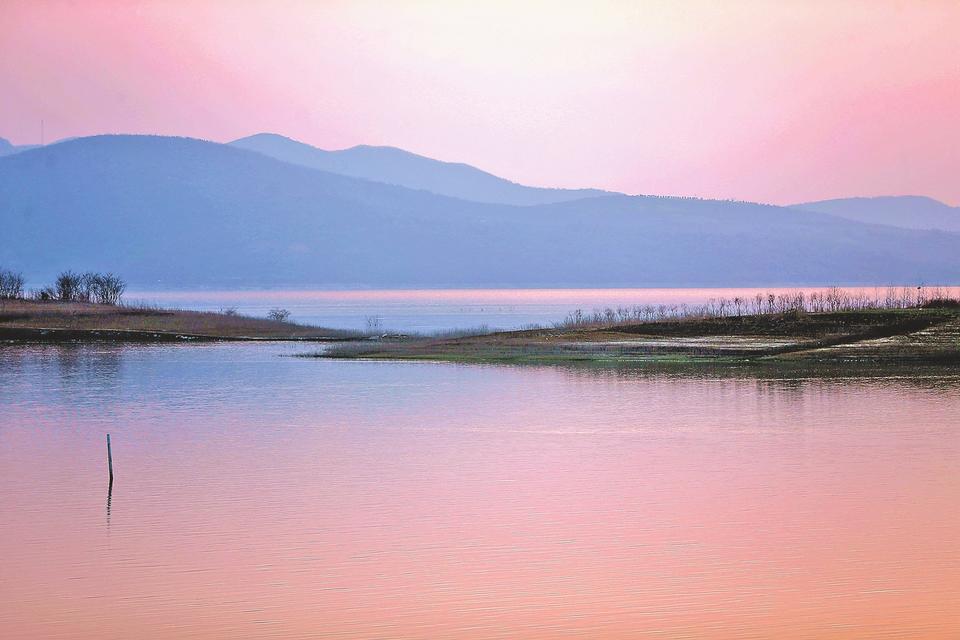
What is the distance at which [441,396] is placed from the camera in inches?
1555

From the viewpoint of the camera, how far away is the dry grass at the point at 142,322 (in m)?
69.3

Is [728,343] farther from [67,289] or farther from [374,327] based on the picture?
[67,289]

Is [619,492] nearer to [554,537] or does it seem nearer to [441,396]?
[554,537]

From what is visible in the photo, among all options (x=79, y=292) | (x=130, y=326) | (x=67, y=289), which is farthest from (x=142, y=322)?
(x=79, y=292)

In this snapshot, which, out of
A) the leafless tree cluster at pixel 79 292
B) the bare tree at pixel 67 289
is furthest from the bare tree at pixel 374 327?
the bare tree at pixel 67 289

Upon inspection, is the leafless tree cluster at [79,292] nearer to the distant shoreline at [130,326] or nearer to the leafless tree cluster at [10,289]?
the leafless tree cluster at [10,289]

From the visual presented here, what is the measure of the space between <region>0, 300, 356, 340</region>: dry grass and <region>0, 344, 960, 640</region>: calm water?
31.4 meters

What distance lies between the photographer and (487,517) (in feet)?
67.7

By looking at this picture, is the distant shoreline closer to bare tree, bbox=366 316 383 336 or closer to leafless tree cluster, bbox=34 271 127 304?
bare tree, bbox=366 316 383 336

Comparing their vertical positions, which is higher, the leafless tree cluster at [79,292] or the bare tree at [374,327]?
the leafless tree cluster at [79,292]

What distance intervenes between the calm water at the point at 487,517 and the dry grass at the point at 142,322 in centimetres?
3136

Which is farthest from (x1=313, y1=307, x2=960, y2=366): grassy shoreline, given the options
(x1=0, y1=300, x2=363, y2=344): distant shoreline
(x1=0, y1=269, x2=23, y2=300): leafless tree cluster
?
(x1=0, y1=269, x2=23, y2=300): leafless tree cluster

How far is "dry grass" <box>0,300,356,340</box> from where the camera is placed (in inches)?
2729

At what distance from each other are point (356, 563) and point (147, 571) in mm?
2794
